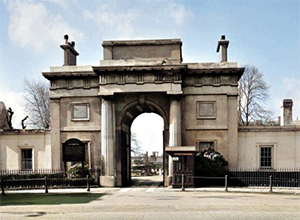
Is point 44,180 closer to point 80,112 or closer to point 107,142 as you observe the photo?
point 107,142

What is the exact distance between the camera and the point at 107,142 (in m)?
26.2

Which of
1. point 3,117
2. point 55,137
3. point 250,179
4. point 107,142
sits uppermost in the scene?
point 3,117

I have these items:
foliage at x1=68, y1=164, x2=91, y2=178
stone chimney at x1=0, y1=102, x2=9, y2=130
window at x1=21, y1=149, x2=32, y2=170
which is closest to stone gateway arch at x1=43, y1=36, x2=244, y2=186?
foliage at x1=68, y1=164, x2=91, y2=178

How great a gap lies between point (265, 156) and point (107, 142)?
12022 mm

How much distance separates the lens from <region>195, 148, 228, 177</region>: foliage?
24766 millimetres

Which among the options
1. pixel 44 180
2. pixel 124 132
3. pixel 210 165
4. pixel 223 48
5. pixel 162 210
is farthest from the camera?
pixel 124 132

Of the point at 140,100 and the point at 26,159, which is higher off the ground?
the point at 140,100

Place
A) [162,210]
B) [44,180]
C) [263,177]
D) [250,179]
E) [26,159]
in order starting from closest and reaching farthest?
[162,210] < [44,180] < [250,179] < [263,177] < [26,159]

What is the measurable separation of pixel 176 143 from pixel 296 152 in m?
9.29

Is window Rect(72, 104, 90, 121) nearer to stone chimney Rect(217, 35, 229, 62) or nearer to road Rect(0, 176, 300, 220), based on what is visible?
stone chimney Rect(217, 35, 229, 62)

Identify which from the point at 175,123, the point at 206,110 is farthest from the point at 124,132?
the point at 206,110

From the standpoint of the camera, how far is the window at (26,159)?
28672 millimetres

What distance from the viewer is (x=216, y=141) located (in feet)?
87.8

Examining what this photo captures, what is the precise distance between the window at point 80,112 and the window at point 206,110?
8.47 meters
